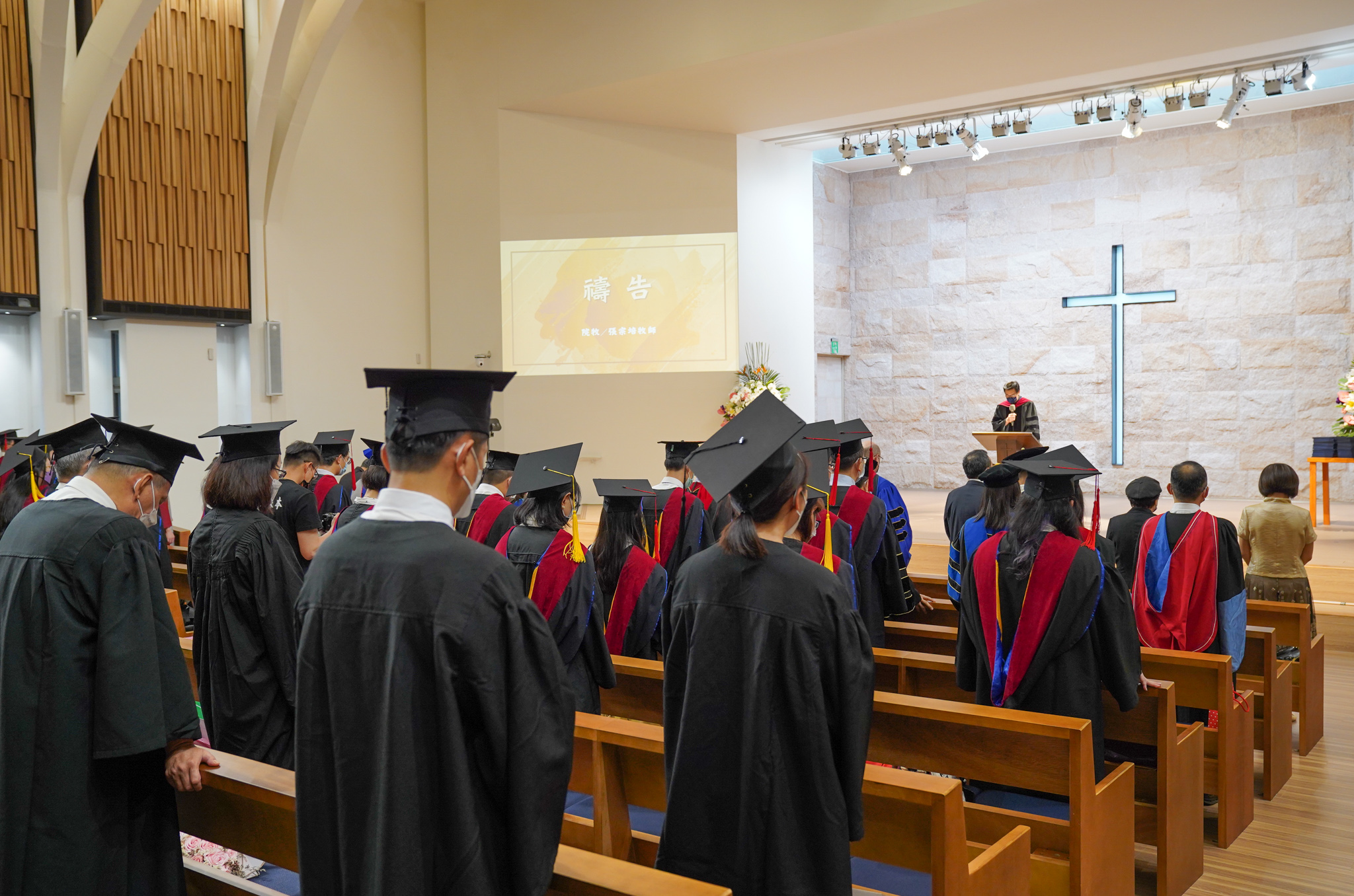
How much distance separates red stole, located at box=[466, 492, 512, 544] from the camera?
4.80 meters

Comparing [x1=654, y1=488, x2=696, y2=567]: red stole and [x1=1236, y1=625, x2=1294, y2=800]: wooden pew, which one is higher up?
[x1=654, y1=488, x2=696, y2=567]: red stole

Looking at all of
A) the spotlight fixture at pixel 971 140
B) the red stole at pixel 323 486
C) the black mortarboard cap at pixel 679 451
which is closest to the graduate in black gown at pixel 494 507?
the black mortarboard cap at pixel 679 451

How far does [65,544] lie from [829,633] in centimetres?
158

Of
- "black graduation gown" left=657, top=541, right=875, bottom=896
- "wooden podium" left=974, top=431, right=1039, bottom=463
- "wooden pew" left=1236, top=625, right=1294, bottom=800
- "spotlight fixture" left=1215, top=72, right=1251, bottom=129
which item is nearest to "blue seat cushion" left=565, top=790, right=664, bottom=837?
"black graduation gown" left=657, top=541, right=875, bottom=896

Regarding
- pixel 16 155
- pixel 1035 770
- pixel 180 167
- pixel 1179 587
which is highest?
pixel 180 167

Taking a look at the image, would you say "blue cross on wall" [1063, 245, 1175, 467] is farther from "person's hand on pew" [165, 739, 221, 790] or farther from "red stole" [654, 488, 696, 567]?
"person's hand on pew" [165, 739, 221, 790]

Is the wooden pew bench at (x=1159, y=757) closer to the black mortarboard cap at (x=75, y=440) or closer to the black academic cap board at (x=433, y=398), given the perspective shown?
the black academic cap board at (x=433, y=398)

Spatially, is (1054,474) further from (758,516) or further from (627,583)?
(627,583)

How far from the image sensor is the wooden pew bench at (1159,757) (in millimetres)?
3117

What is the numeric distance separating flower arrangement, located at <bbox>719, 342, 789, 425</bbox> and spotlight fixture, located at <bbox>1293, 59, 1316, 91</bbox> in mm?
5759

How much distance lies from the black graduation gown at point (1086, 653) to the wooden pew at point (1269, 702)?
1.51 meters

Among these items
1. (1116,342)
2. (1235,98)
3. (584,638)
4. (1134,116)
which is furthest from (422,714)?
(1116,342)

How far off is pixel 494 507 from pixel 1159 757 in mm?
3079

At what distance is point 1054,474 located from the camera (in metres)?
Result: 3.11
